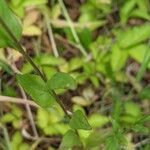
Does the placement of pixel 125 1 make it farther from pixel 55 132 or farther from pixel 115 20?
pixel 55 132

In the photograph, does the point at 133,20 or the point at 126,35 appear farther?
the point at 133,20

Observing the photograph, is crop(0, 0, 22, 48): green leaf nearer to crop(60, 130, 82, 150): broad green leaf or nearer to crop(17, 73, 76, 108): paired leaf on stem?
crop(17, 73, 76, 108): paired leaf on stem

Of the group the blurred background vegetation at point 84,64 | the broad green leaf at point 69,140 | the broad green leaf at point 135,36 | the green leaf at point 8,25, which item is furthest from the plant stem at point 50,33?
the green leaf at point 8,25

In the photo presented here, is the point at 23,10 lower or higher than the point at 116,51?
higher

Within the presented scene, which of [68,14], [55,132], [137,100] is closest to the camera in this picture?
[55,132]

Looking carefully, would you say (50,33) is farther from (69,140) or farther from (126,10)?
(69,140)

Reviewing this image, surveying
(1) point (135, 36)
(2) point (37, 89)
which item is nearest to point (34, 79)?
(2) point (37, 89)

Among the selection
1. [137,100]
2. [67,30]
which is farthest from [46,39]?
[137,100]
